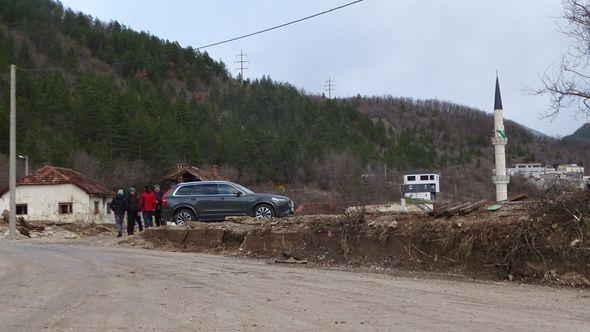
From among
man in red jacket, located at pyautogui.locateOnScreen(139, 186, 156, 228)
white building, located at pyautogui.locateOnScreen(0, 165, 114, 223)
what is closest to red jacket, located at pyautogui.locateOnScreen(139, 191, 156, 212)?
man in red jacket, located at pyautogui.locateOnScreen(139, 186, 156, 228)

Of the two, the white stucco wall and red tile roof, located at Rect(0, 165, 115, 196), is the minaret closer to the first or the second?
red tile roof, located at Rect(0, 165, 115, 196)

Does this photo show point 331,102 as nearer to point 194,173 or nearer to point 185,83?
point 185,83

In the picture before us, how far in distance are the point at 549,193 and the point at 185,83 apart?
141267mm

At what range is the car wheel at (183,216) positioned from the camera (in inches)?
800

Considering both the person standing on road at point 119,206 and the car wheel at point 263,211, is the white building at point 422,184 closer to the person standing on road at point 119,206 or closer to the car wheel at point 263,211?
the person standing on road at point 119,206

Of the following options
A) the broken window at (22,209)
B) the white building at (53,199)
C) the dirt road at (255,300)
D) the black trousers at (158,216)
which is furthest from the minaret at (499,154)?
the dirt road at (255,300)

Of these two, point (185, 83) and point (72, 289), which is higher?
point (185, 83)

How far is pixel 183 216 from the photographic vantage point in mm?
20328

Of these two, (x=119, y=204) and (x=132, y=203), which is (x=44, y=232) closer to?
(x=119, y=204)

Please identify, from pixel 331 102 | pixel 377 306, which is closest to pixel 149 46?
pixel 331 102

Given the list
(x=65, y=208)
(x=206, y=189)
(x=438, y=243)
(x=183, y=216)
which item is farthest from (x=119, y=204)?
(x=65, y=208)

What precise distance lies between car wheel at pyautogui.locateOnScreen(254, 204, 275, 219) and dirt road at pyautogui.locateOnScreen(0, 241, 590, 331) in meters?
5.29

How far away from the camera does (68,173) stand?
50531mm

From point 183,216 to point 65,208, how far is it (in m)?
32.6
